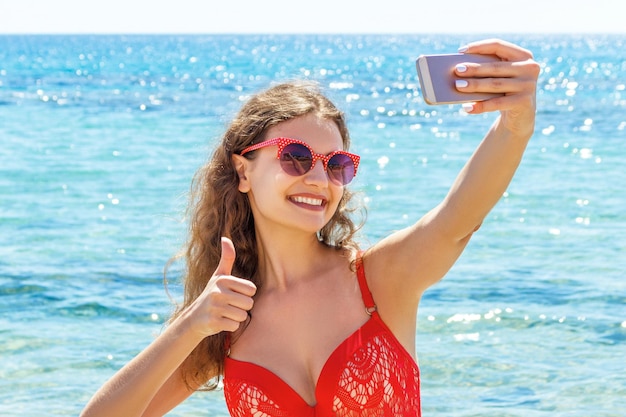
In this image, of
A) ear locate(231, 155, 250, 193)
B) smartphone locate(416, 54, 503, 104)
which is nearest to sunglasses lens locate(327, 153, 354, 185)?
ear locate(231, 155, 250, 193)

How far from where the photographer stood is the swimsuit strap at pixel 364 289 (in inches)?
110

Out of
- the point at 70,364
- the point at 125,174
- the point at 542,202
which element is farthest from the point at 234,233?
the point at 125,174

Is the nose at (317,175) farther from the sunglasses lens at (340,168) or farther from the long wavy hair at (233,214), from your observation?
the long wavy hair at (233,214)

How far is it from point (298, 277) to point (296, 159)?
382mm

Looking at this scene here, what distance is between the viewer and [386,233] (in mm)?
11109

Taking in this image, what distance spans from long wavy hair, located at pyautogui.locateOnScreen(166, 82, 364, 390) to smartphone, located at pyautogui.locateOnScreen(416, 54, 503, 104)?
0.73m

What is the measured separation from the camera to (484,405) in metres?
6.19

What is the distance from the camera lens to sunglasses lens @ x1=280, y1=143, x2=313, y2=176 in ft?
9.12

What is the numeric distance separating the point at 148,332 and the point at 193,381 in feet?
15.8

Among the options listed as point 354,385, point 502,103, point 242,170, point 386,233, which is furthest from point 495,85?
point 386,233

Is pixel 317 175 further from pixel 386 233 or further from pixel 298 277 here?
pixel 386 233

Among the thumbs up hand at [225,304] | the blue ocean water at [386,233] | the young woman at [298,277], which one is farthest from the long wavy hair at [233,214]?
the thumbs up hand at [225,304]

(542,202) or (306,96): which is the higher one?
(542,202)

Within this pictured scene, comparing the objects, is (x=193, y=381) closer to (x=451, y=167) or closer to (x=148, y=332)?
(x=148, y=332)
